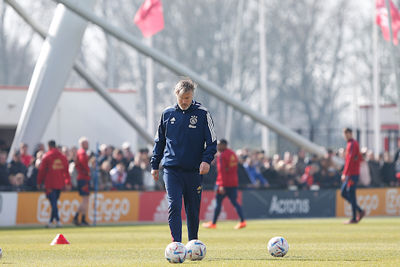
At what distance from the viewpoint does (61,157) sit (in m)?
21.8

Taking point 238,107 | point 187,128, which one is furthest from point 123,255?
point 238,107

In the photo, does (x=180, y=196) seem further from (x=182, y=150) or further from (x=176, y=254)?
(x=176, y=254)

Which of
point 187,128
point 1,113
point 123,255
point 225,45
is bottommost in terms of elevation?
point 123,255

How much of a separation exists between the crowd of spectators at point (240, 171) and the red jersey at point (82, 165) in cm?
59

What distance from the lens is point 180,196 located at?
11609mm

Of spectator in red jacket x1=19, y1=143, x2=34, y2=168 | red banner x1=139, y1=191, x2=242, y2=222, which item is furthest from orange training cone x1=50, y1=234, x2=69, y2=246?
red banner x1=139, y1=191, x2=242, y2=222

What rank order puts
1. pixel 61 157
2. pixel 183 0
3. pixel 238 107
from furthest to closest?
pixel 183 0 → pixel 238 107 → pixel 61 157

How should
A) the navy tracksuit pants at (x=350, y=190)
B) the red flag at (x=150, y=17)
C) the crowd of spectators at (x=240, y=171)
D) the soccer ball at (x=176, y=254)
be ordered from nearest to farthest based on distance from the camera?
the soccer ball at (x=176, y=254)
the navy tracksuit pants at (x=350, y=190)
the crowd of spectators at (x=240, y=171)
the red flag at (x=150, y=17)

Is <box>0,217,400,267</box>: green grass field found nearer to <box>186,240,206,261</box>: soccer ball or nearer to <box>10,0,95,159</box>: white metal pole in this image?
<box>186,240,206,261</box>: soccer ball

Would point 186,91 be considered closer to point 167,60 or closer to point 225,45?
point 167,60

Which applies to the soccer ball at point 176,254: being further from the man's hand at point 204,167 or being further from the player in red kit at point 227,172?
the player in red kit at point 227,172

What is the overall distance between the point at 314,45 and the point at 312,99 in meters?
3.72

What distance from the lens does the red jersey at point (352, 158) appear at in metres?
21.6

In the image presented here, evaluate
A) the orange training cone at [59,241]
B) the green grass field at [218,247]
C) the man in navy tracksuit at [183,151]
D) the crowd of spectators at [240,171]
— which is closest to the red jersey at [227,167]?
the green grass field at [218,247]
